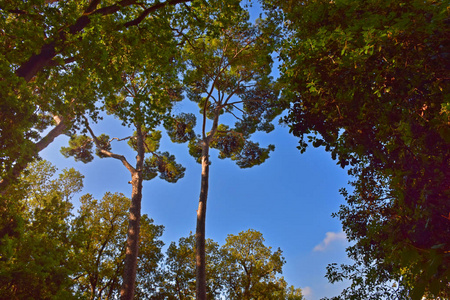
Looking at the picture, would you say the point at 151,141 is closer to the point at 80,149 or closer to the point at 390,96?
the point at 80,149

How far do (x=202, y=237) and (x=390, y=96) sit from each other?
978 cm

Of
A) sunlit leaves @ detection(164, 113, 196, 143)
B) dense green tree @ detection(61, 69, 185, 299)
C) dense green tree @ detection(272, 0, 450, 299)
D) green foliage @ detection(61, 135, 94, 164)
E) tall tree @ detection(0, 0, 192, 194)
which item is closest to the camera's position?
dense green tree @ detection(272, 0, 450, 299)

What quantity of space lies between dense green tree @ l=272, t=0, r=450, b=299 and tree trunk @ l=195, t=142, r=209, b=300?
7134 millimetres

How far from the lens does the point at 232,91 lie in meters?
17.8

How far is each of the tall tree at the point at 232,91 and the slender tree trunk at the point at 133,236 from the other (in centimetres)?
325

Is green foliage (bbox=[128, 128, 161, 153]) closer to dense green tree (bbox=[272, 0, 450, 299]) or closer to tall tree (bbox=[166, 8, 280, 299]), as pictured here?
tall tree (bbox=[166, 8, 280, 299])

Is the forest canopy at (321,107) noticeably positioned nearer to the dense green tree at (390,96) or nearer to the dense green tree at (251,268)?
the dense green tree at (390,96)

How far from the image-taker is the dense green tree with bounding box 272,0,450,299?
11.4 ft

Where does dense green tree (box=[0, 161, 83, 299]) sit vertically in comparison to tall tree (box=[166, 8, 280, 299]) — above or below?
below

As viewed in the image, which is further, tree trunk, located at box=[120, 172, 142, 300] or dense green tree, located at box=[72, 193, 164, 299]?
dense green tree, located at box=[72, 193, 164, 299]

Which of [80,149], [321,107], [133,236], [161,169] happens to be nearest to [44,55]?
[321,107]

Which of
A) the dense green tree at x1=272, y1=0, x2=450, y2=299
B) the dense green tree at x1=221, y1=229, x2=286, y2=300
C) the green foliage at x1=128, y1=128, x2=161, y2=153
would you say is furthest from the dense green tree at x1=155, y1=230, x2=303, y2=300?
the dense green tree at x1=272, y1=0, x2=450, y2=299

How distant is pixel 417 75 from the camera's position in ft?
13.1

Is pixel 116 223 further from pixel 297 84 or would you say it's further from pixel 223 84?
pixel 297 84
